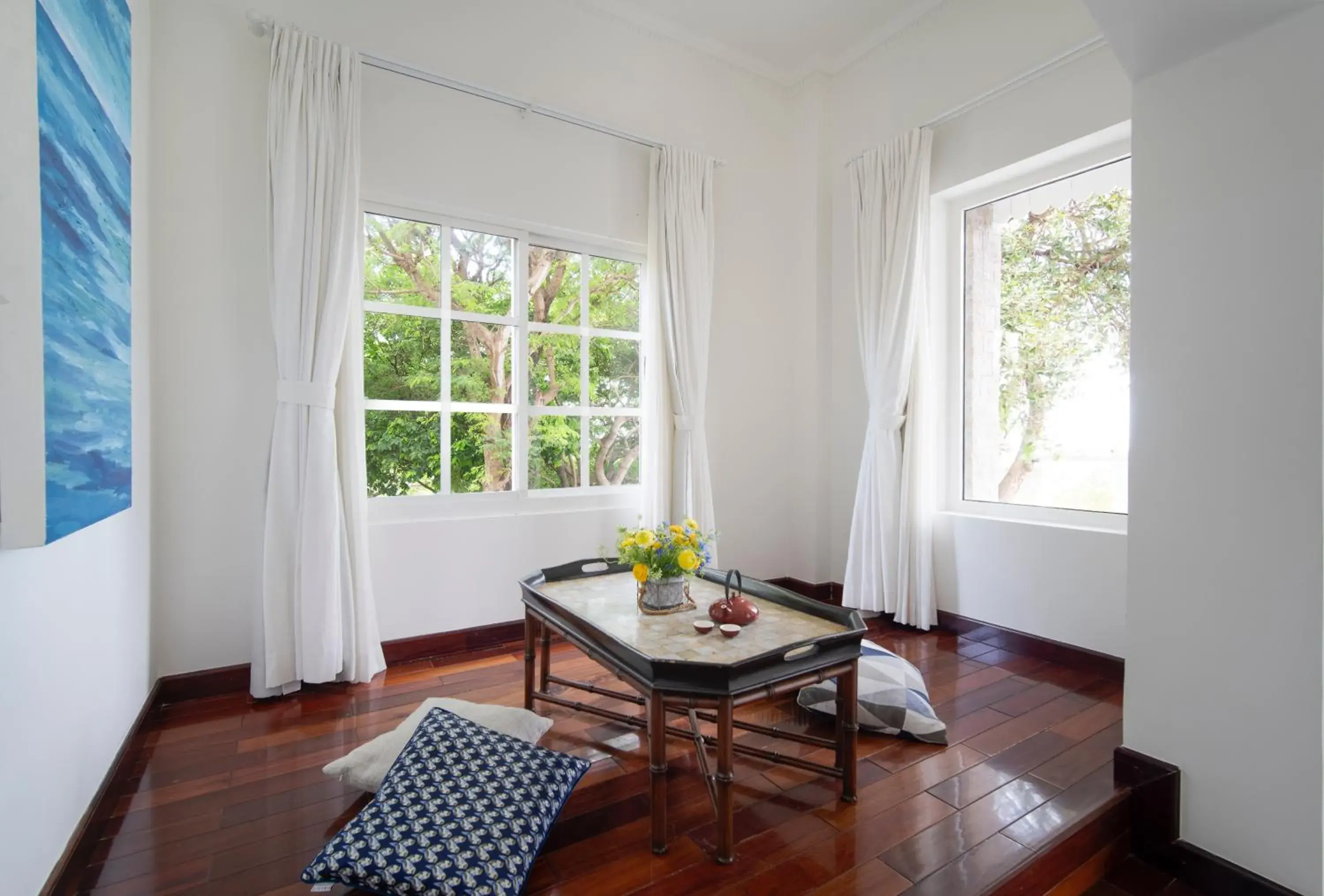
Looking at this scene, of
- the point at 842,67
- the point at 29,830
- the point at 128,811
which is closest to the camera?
the point at 29,830

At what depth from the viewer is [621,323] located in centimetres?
348

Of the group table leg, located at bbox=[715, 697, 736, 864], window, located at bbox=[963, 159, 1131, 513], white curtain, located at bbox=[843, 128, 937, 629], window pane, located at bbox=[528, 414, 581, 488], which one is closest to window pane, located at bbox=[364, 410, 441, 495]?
window pane, located at bbox=[528, 414, 581, 488]

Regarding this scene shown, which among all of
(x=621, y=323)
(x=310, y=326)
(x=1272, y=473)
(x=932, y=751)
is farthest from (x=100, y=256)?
(x=1272, y=473)

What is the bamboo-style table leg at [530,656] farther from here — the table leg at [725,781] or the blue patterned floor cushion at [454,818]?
the table leg at [725,781]

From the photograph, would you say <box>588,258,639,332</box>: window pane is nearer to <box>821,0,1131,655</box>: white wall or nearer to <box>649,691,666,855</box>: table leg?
<box>821,0,1131,655</box>: white wall

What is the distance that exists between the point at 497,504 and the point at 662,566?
4.76 ft

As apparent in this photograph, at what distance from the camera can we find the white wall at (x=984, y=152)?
2.66 meters

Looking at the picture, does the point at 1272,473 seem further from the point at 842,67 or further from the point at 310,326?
the point at 842,67

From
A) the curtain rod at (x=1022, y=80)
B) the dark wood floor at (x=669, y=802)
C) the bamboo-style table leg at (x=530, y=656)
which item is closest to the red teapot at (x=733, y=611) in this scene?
the dark wood floor at (x=669, y=802)

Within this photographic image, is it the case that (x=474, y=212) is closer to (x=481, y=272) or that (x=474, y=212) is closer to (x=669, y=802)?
(x=481, y=272)

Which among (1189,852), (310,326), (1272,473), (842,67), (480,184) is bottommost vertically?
(1189,852)

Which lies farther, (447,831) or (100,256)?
(100,256)

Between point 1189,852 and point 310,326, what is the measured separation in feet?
10.6

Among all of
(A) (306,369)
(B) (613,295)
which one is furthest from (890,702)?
(A) (306,369)
